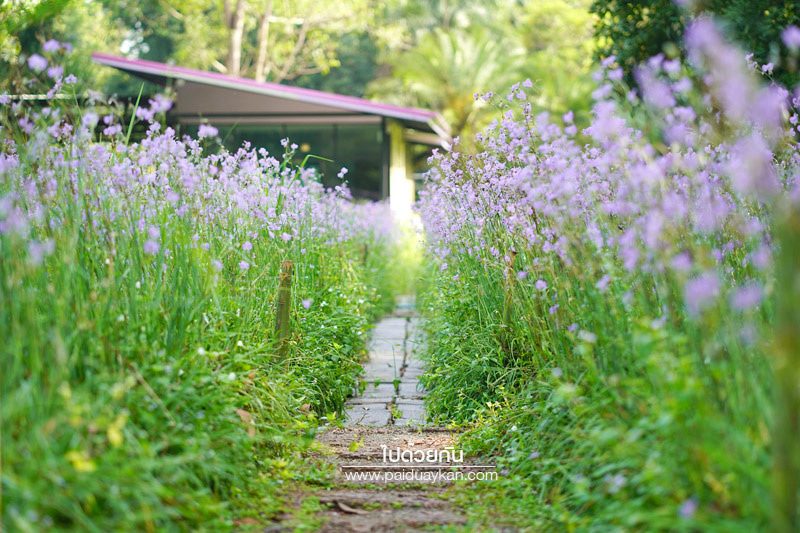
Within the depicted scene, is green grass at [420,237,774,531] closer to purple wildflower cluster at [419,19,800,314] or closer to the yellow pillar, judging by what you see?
purple wildflower cluster at [419,19,800,314]

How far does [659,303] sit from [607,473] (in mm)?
655

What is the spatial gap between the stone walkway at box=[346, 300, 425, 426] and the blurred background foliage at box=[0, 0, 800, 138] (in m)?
10.5

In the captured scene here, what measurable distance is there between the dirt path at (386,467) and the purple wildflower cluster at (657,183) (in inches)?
38.5

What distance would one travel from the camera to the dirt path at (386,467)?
3.18 m

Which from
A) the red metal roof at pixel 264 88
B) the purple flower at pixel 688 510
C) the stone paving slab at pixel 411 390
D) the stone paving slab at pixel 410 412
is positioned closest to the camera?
the purple flower at pixel 688 510

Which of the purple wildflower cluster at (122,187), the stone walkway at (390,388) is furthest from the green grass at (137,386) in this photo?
the stone walkway at (390,388)

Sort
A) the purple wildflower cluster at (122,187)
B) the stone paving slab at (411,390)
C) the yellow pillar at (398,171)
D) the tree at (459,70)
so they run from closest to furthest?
the purple wildflower cluster at (122,187) → the stone paving slab at (411,390) → the yellow pillar at (398,171) → the tree at (459,70)

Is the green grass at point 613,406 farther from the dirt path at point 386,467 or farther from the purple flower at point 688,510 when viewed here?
the dirt path at point 386,467

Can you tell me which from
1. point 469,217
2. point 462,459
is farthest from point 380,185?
point 462,459

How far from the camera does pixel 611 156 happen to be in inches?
121

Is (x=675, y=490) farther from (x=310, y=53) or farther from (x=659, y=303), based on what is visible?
(x=310, y=53)

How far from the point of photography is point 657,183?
285 centimetres

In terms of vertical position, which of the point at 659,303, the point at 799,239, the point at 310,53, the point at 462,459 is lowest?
the point at 462,459

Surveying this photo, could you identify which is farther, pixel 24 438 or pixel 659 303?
pixel 659 303
